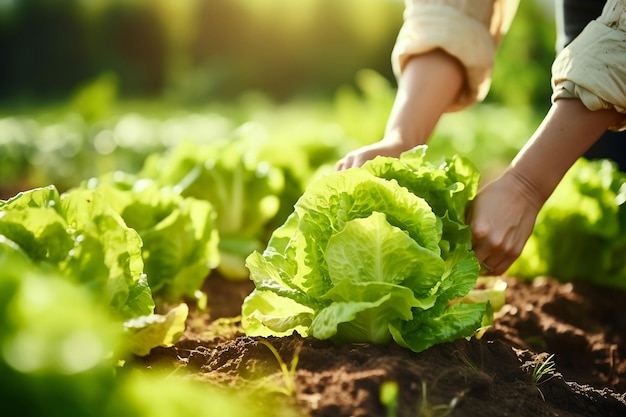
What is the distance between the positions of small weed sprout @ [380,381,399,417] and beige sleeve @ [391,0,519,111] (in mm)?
1678

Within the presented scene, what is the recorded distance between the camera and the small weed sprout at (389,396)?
1488mm

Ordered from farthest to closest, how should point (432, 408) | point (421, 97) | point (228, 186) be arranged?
point (228, 186), point (421, 97), point (432, 408)

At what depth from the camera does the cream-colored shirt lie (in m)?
2.42

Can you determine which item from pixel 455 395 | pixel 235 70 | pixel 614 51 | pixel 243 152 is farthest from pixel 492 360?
pixel 235 70

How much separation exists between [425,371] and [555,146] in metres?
1.04

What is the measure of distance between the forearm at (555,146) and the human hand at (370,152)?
435 millimetres

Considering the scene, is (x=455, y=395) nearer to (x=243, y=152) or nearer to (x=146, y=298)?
(x=146, y=298)

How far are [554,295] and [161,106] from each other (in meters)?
14.9

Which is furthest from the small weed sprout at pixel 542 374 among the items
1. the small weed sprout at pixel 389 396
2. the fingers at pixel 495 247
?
the small weed sprout at pixel 389 396

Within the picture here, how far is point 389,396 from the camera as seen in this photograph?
1487 mm

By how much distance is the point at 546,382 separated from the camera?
7.22ft

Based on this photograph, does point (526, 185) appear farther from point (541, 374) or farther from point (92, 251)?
point (92, 251)

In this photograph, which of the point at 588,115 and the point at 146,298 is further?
the point at 588,115

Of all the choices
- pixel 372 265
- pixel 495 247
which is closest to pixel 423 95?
A: pixel 495 247
